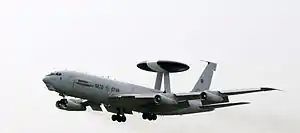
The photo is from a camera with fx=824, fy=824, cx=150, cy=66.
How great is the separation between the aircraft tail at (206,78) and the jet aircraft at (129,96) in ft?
26.8

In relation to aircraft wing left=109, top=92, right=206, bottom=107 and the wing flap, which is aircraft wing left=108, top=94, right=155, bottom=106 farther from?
the wing flap

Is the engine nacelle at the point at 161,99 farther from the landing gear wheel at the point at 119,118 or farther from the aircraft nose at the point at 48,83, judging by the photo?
the aircraft nose at the point at 48,83

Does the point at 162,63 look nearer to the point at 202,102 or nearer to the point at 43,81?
the point at 202,102

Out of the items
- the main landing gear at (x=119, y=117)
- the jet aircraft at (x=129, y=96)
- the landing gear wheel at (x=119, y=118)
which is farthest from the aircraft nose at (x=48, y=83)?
the landing gear wheel at (x=119, y=118)

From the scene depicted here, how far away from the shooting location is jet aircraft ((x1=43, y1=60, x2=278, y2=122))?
322ft

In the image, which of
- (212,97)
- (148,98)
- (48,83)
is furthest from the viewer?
(148,98)

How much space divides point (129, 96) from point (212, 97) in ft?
32.7

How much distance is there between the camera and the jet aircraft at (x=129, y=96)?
322 feet

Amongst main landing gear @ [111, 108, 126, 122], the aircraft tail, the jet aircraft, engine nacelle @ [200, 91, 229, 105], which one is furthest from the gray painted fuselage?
the aircraft tail

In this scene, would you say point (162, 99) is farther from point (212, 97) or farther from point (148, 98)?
point (212, 97)

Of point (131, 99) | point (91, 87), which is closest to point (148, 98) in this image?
point (131, 99)

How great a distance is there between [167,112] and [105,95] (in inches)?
379

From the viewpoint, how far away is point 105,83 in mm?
100000

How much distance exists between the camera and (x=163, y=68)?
10862 centimetres
